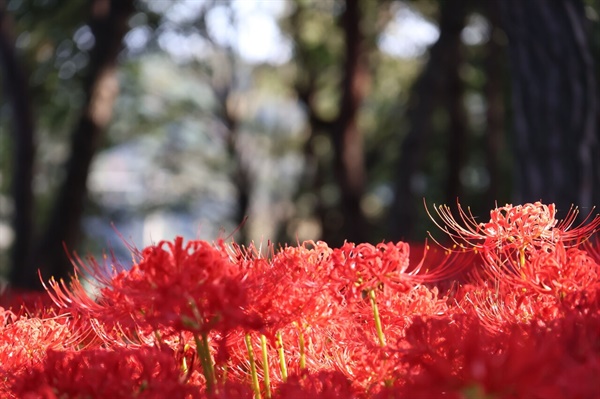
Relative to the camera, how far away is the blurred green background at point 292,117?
3908 mm

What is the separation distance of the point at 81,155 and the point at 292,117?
16.7m

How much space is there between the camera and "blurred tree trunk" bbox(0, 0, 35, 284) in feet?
24.1

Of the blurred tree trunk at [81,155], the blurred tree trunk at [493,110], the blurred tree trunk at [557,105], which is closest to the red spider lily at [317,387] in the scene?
the blurred tree trunk at [557,105]

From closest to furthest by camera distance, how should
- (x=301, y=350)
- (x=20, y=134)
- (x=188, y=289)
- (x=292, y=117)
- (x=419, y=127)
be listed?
(x=188, y=289) < (x=301, y=350) < (x=419, y=127) < (x=20, y=134) < (x=292, y=117)

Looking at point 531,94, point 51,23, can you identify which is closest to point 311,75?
point 51,23

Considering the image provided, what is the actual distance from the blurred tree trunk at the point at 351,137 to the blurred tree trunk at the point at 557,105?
4.85 meters

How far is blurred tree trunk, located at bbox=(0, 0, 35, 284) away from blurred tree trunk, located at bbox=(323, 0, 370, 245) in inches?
131

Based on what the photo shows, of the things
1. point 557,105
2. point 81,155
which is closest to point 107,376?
point 557,105

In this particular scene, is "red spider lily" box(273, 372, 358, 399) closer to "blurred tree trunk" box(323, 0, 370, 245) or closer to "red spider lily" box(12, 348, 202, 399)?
"red spider lily" box(12, 348, 202, 399)

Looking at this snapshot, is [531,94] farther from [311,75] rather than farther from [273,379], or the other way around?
[311,75]

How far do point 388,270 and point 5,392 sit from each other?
3.17 ft

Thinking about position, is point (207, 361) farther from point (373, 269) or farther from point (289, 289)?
point (373, 269)

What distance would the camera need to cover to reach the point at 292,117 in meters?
22.7

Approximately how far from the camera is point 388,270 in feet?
6.10
